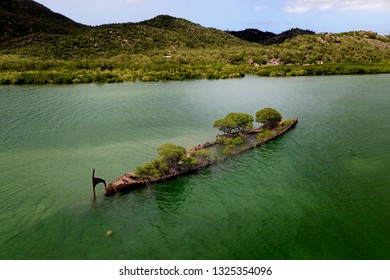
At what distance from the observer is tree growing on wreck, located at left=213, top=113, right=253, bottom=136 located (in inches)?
1660

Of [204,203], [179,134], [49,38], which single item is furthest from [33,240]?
[49,38]

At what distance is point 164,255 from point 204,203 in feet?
23.8

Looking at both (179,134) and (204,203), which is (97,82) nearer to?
(179,134)

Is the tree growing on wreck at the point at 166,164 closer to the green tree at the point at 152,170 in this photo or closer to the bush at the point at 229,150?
the green tree at the point at 152,170

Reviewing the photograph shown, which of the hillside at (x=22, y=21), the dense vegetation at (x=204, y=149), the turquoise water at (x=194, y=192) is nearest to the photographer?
the turquoise water at (x=194, y=192)

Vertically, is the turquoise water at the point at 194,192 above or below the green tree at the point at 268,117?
below

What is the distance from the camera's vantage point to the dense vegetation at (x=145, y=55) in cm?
10800

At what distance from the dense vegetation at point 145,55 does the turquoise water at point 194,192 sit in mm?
52281

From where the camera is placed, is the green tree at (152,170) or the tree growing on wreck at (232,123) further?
the tree growing on wreck at (232,123)

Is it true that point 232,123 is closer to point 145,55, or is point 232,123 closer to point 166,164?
point 166,164

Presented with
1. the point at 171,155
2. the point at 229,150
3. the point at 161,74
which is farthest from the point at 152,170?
the point at 161,74

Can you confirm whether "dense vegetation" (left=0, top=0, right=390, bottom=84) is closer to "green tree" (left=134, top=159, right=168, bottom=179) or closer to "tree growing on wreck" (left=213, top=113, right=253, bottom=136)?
"tree growing on wreck" (left=213, top=113, right=253, bottom=136)

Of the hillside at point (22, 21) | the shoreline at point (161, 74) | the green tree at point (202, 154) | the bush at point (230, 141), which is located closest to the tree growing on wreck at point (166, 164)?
the green tree at point (202, 154)

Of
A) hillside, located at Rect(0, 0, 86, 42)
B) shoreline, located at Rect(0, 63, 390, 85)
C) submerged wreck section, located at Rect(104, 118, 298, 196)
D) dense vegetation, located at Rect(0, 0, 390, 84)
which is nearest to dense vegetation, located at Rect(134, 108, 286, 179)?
Answer: submerged wreck section, located at Rect(104, 118, 298, 196)
